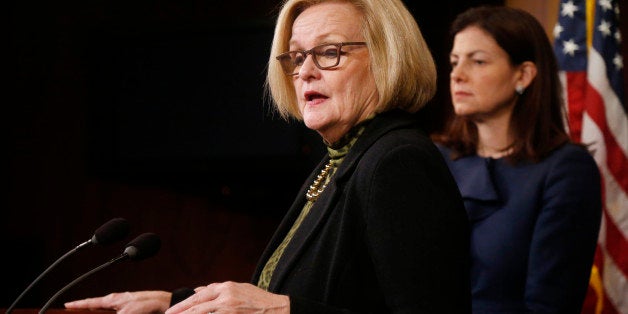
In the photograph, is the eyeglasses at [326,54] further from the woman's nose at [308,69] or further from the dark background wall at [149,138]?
the dark background wall at [149,138]

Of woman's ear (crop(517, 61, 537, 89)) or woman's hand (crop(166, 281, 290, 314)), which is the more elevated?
woman's ear (crop(517, 61, 537, 89))

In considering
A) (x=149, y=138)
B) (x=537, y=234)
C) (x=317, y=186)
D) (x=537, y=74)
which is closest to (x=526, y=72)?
(x=537, y=74)

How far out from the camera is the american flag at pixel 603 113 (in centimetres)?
308

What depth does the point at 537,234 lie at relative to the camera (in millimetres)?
2150

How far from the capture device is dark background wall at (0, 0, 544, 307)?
147 inches

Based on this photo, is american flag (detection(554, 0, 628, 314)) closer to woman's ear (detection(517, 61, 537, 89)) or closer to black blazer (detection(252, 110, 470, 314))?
woman's ear (detection(517, 61, 537, 89))

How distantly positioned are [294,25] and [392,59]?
0.28 m

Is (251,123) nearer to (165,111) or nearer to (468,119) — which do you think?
(165,111)

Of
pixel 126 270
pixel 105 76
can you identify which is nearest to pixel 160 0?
pixel 105 76

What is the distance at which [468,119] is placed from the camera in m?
2.47

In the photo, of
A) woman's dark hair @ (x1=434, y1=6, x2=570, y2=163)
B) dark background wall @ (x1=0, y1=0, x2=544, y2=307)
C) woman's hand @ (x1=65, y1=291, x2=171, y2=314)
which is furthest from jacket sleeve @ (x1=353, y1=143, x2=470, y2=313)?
dark background wall @ (x1=0, y1=0, x2=544, y2=307)

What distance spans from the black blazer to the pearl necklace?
230 millimetres

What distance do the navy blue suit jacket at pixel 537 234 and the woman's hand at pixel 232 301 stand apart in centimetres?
96

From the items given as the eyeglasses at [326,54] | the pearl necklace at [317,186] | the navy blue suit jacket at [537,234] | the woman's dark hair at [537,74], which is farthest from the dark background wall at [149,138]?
the eyeglasses at [326,54]
